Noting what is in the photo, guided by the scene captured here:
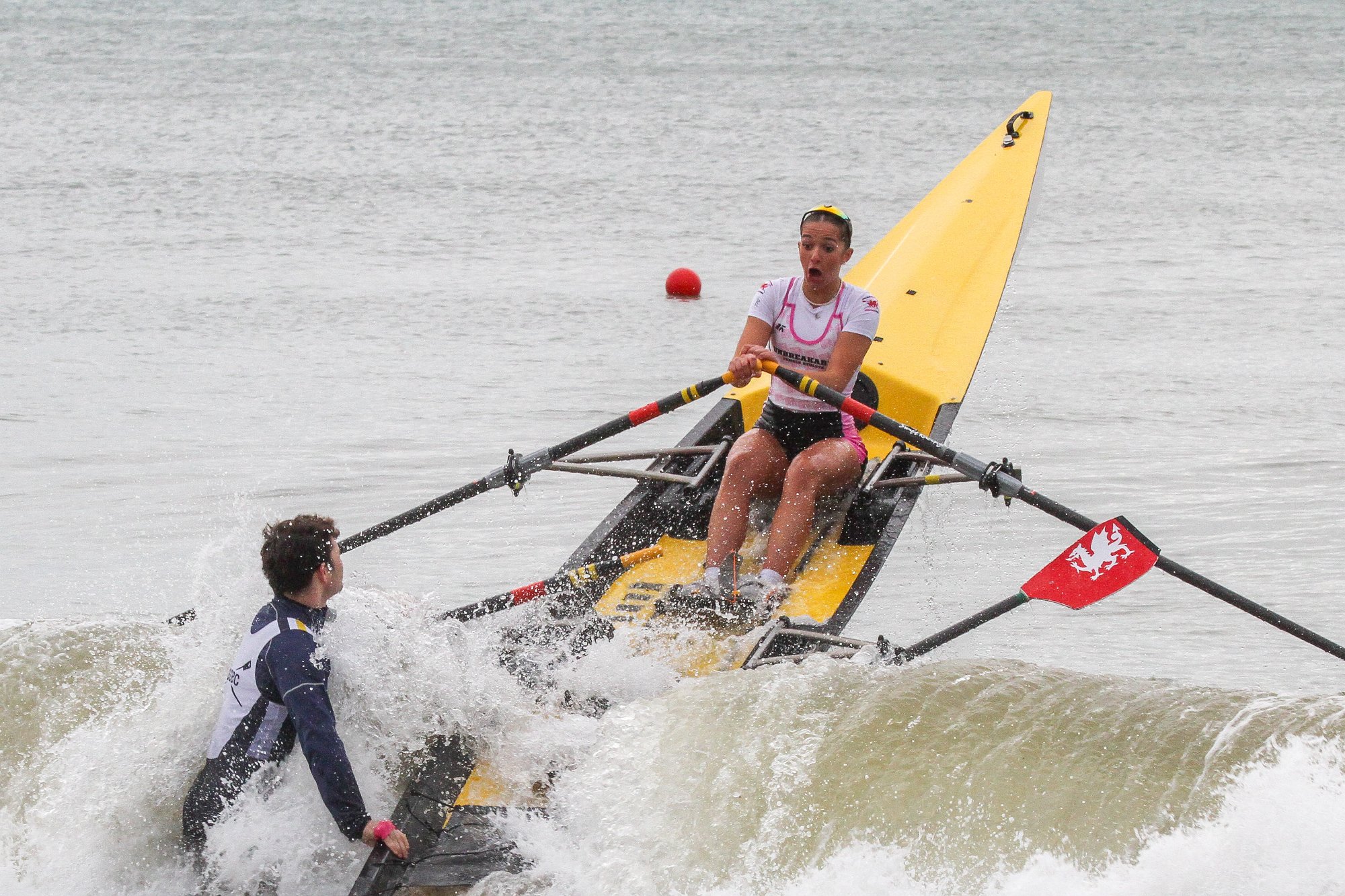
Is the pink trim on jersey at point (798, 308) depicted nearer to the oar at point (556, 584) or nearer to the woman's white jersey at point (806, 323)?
the woman's white jersey at point (806, 323)

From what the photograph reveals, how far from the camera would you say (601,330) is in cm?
1075

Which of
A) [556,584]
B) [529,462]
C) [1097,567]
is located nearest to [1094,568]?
[1097,567]

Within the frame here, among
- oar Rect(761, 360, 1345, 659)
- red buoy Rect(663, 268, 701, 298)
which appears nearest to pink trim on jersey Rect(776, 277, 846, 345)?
oar Rect(761, 360, 1345, 659)

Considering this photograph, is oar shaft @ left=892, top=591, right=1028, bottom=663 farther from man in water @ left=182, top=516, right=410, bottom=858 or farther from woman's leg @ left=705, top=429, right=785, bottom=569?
man in water @ left=182, top=516, right=410, bottom=858

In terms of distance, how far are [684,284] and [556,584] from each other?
6.99 meters

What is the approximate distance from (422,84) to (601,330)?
16162 millimetres

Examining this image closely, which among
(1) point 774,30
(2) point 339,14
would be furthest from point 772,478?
(2) point 339,14

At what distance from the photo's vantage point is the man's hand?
141 inches

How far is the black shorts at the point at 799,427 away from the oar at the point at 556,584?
2.12ft

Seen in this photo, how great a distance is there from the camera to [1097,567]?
4.65 m

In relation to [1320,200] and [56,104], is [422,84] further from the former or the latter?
[1320,200]

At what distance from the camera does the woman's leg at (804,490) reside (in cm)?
516

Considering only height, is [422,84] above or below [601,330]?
above

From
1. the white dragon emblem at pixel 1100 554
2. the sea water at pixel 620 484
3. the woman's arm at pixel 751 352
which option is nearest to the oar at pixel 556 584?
the sea water at pixel 620 484
